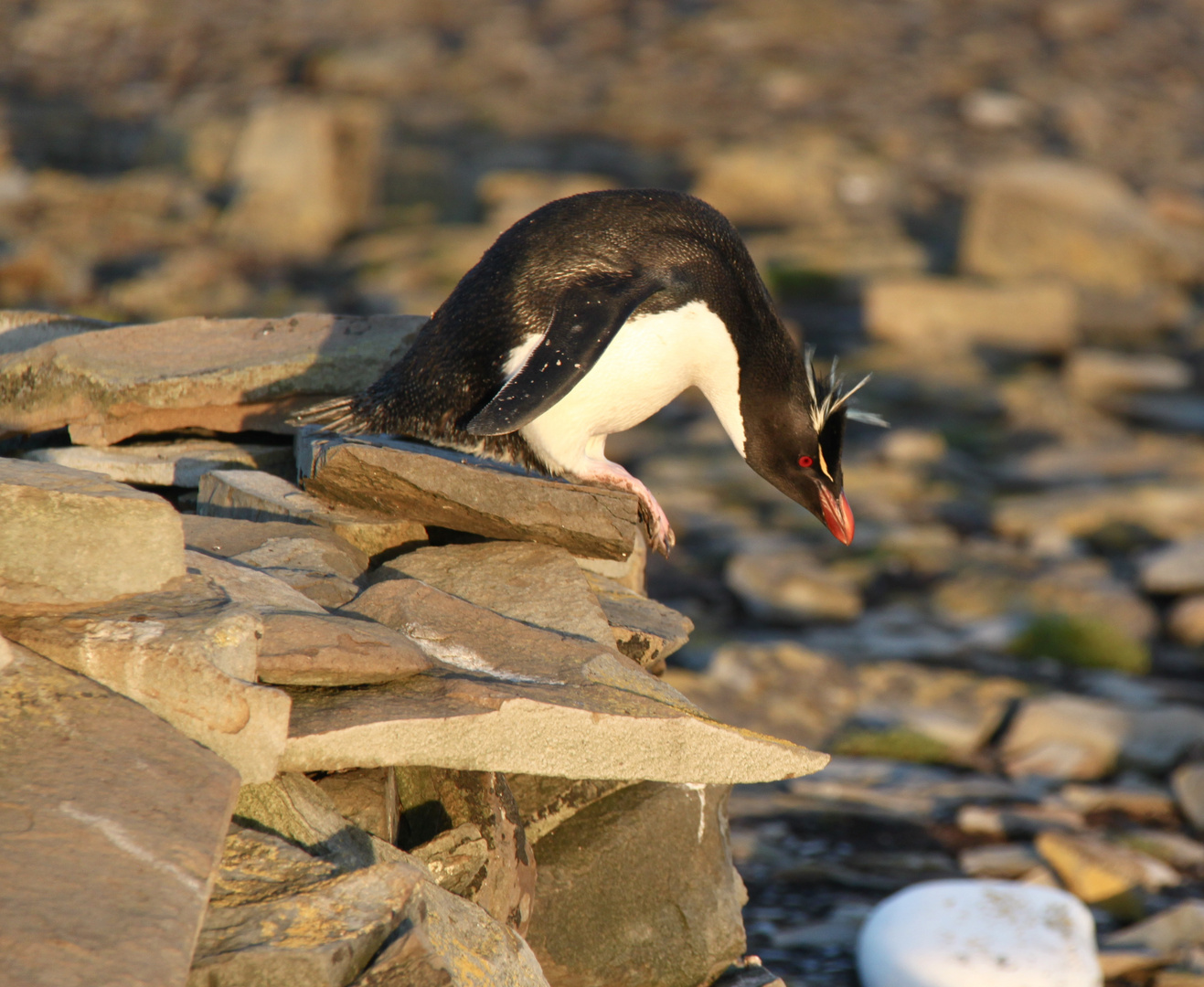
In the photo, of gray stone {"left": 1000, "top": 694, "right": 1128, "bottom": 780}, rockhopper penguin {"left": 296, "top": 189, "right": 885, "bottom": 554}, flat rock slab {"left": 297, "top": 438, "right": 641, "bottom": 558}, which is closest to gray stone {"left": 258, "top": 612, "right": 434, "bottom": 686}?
flat rock slab {"left": 297, "top": 438, "right": 641, "bottom": 558}

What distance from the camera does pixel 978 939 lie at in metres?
3.92

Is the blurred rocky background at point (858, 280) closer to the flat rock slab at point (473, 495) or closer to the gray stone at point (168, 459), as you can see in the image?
the gray stone at point (168, 459)

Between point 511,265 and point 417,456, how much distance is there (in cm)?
57

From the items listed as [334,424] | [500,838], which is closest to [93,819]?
[500,838]

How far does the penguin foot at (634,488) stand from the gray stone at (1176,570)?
17.7ft

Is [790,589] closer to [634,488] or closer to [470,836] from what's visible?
[634,488]

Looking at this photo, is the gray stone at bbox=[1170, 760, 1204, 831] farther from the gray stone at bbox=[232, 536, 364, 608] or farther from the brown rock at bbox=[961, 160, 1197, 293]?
the brown rock at bbox=[961, 160, 1197, 293]

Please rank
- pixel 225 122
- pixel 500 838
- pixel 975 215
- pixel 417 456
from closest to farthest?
1. pixel 500 838
2. pixel 417 456
3. pixel 975 215
4. pixel 225 122

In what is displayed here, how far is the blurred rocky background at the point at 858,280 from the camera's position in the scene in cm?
567

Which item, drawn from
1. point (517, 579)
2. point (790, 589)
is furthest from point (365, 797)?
point (790, 589)

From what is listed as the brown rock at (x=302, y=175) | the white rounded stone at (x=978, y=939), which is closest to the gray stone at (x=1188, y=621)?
the white rounded stone at (x=978, y=939)

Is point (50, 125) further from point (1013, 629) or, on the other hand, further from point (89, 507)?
point (89, 507)

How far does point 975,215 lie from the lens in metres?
14.2

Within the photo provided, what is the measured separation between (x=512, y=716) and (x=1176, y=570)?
21.5 ft
